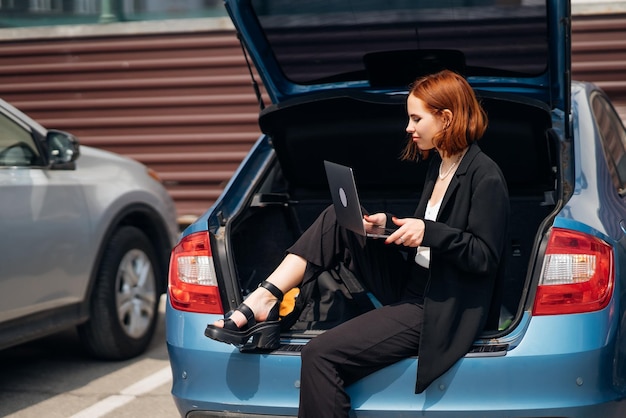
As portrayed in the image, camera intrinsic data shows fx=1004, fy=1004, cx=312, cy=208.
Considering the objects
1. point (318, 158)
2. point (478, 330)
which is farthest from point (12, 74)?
point (478, 330)

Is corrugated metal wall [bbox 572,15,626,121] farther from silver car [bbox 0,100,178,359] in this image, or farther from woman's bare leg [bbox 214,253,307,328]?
woman's bare leg [bbox 214,253,307,328]

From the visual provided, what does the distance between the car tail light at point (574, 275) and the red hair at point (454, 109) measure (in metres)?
0.46

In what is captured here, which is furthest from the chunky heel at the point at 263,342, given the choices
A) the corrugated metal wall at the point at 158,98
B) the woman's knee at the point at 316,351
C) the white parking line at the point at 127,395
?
the corrugated metal wall at the point at 158,98

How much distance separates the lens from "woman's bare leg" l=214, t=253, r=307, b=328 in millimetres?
3549

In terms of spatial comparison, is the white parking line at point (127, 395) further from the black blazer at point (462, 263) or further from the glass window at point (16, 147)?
the black blazer at point (462, 263)

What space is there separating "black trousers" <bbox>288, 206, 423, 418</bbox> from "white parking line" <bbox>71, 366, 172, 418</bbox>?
1735 millimetres

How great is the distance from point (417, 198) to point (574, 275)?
140 cm

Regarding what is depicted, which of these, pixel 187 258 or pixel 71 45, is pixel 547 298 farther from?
pixel 71 45

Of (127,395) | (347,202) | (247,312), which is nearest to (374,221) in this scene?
(347,202)

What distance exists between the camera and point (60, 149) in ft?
17.6

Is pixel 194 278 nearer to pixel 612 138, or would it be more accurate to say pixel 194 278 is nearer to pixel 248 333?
pixel 248 333

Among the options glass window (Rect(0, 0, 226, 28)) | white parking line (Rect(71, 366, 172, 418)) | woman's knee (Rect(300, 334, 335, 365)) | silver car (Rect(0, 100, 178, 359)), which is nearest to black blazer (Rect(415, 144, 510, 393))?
woman's knee (Rect(300, 334, 335, 365))

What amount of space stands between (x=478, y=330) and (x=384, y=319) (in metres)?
0.32

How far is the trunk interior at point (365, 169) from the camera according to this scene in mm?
4180
